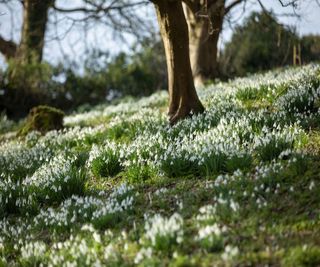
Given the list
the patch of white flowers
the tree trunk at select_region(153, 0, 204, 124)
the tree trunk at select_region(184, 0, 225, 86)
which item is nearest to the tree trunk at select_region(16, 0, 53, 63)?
the tree trunk at select_region(184, 0, 225, 86)

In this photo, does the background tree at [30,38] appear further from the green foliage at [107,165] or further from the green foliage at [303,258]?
the green foliage at [303,258]

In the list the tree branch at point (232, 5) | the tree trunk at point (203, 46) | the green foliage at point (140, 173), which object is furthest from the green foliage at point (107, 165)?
the tree branch at point (232, 5)

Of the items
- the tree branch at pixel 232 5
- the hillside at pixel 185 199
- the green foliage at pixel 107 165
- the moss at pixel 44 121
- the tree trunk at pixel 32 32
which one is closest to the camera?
the hillside at pixel 185 199

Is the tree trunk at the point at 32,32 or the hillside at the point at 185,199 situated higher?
the tree trunk at the point at 32,32

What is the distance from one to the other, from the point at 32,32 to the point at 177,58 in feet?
47.8

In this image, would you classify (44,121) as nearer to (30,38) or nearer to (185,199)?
(185,199)

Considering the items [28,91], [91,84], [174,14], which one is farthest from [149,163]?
[91,84]

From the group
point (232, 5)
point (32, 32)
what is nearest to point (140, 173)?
point (232, 5)

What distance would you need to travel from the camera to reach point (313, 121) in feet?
24.8

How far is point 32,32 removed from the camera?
22.5 m

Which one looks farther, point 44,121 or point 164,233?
point 44,121

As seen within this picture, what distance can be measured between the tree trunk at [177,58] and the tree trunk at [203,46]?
6588 mm

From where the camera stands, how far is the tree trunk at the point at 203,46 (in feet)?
54.3

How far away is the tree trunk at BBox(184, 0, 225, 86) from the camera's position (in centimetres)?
1655
